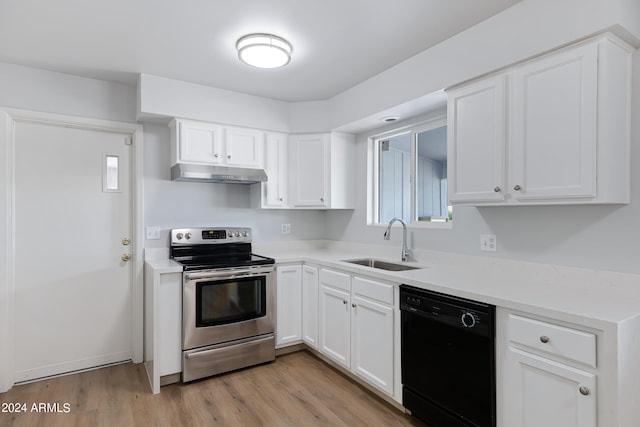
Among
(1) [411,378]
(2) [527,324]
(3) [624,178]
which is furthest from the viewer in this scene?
(1) [411,378]

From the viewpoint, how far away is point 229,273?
2.86 m

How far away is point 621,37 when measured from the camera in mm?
1650

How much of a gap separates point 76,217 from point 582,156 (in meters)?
3.52

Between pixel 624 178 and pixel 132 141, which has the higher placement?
pixel 132 141

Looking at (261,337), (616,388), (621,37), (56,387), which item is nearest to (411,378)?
(616,388)

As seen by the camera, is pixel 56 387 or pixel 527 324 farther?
Answer: pixel 56 387

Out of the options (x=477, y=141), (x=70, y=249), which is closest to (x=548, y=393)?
(x=477, y=141)

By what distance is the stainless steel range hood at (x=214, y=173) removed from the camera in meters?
2.95

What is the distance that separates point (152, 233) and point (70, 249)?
63 centimetres

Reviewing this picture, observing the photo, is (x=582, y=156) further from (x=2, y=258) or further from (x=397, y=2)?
(x=2, y=258)

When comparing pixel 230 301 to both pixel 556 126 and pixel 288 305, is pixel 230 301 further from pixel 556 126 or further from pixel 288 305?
pixel 556 126

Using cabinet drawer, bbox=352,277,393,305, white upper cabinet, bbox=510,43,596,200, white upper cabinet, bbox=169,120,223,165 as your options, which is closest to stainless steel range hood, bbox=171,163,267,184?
white upper cabinet, bbox=169,120,223,165

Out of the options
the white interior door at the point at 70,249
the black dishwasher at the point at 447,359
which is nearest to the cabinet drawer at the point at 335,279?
the black dishwasher at the point at 447,359

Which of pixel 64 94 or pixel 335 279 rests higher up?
pixel 64 94
